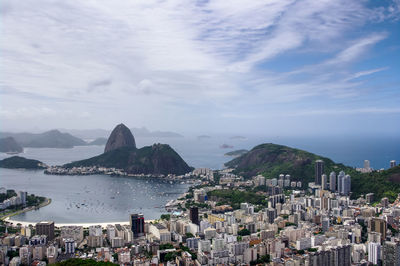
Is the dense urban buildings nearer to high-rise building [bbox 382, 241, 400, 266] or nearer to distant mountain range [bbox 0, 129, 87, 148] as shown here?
high-rise building [bbox 382, 241, 400, 266]

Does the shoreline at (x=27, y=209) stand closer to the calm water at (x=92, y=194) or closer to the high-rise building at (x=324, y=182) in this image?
the calm water at (x=92, y=194)

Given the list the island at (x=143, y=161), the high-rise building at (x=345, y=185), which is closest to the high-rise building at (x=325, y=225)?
the high-rise building at (x=345, y=185)

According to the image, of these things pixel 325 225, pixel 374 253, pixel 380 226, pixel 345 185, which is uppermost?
pixel 345 185

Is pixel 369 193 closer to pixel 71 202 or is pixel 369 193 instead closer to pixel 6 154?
pixel 71 202

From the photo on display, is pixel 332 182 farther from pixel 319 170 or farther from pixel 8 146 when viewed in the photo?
pixel 8 146

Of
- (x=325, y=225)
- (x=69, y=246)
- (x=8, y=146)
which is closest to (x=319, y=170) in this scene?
(x=325, y=225)

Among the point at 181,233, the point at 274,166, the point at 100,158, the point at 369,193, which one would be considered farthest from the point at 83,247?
the point at 100,158
